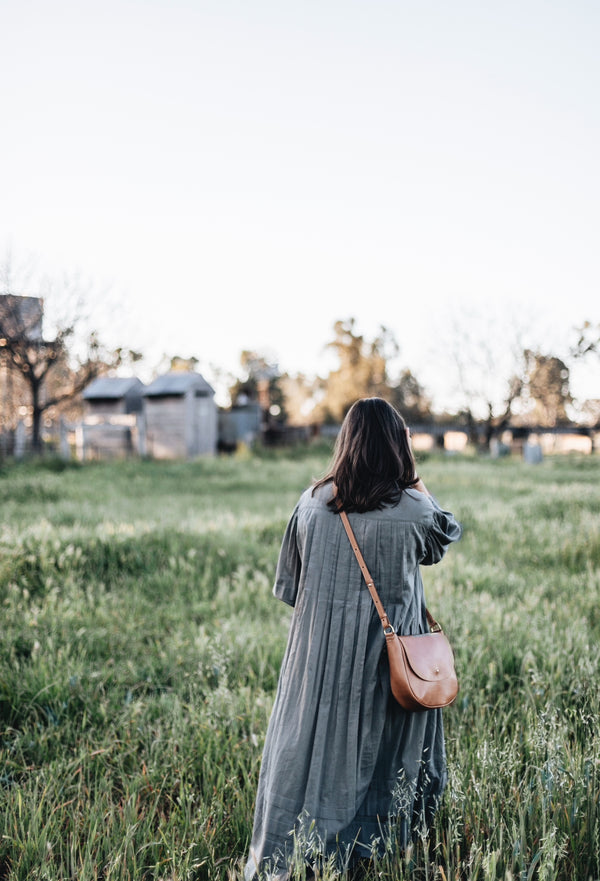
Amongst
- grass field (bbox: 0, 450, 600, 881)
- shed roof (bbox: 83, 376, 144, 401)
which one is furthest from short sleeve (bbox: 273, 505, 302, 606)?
shed roof (bbox: 83, 376, 144, 401)

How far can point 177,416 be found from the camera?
31141 mm

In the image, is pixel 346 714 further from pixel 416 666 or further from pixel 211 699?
pixel 211 699

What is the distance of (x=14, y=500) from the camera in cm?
1305

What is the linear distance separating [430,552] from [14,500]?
12444mm

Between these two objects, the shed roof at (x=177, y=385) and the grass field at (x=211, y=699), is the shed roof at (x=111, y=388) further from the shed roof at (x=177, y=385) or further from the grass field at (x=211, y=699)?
the grass field at (x=211, y=699)

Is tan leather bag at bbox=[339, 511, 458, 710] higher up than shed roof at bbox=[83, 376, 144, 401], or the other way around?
shed roof at bbox=[83, 376, 144, 401]

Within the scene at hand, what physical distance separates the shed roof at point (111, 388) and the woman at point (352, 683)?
32.2 m

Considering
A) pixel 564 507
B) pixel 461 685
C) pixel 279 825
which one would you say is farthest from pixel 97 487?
pixel 279 825

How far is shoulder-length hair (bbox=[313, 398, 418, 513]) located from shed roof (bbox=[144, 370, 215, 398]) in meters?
29.0

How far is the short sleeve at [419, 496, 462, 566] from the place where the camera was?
2.63m

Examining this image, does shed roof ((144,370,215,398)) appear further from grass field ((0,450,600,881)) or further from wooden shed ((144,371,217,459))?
grass field ((0,450,600,881))

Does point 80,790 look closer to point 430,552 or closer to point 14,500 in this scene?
point 430,552

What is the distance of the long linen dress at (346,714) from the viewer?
2.44 m

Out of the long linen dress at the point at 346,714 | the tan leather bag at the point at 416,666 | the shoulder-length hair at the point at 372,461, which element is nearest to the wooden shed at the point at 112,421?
the long linen dress at the point at 346,714
